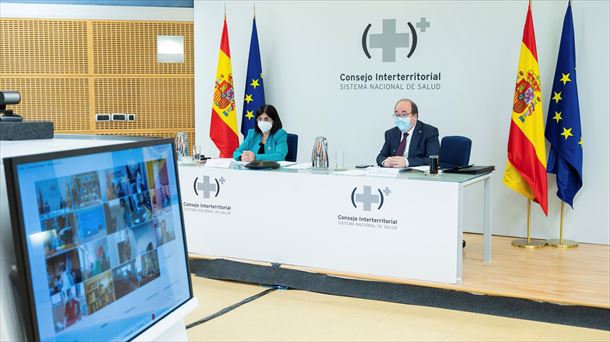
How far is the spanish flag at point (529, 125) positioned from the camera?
20.2ft

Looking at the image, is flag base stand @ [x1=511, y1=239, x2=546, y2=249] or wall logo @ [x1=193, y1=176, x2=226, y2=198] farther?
flag base stand @ [x1=511, y1=239, x2=546, y2=249]

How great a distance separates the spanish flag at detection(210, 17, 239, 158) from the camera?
7.70 m

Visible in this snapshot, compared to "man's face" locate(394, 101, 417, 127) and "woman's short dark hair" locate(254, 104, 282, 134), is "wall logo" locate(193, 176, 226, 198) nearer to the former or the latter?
"woman's short dark hair" locate(254, 104, 282, 134)

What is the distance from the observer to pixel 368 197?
5.07 m

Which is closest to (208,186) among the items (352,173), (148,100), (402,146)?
(352,173)

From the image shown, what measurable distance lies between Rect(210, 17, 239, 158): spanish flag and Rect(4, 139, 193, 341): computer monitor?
5.89 metres

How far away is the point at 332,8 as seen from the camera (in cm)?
742

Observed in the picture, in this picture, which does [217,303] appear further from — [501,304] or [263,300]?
[501,304]

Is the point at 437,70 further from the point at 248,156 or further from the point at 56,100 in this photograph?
the point at 56,100

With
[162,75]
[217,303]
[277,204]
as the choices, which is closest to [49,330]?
[217,303]

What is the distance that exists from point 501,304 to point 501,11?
2.97m

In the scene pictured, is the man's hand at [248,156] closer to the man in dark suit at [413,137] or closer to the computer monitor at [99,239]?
the man in dark suit at [413,137]

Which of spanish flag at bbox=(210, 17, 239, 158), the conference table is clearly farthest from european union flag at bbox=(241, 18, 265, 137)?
the conference table

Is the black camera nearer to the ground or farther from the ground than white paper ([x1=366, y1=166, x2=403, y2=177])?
farther from the ground
